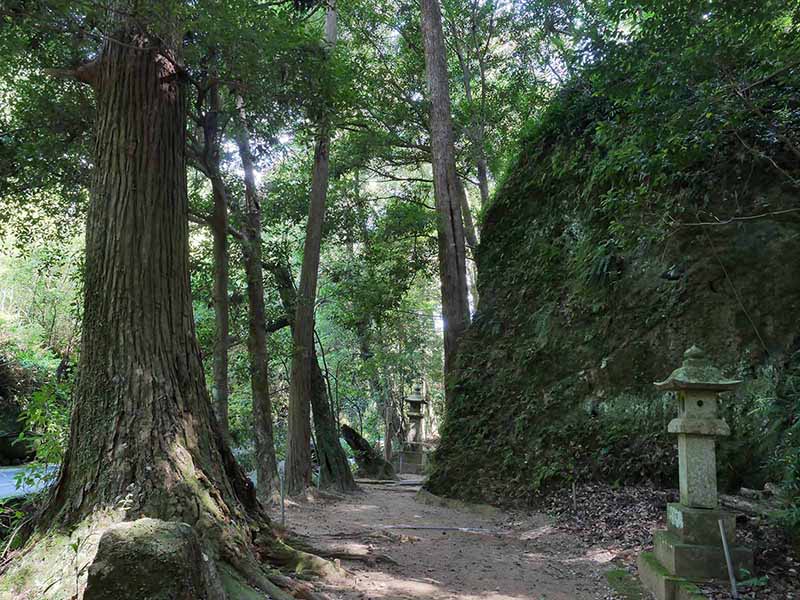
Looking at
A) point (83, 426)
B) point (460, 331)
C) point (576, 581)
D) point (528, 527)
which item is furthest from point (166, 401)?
point (460, 331)

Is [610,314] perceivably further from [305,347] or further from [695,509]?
[305,347]

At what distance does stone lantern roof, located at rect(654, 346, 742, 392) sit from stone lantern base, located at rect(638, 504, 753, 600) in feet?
3.55

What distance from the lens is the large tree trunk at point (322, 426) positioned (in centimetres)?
1272

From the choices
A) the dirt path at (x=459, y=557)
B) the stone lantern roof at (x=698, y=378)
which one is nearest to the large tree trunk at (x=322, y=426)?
the dirt path at (x=459, y=557)

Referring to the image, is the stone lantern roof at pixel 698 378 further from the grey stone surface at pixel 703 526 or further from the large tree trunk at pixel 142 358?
the large tree trunk at pixel 142 358

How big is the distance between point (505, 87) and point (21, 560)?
50.2 ft

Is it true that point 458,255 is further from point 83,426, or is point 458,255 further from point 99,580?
point 99,580

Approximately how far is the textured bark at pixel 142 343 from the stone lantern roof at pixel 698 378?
400 centimetres

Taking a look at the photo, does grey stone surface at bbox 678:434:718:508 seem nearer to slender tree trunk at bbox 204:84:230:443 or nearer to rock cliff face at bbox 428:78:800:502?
rock cliff face at bbox 428:78:800:502

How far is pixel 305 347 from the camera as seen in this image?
39.1 ft

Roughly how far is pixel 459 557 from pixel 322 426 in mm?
6888

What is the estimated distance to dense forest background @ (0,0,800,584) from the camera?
5.88 metres

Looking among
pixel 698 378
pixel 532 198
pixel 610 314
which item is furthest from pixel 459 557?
pixel 532 198

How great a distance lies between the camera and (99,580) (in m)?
2.70
